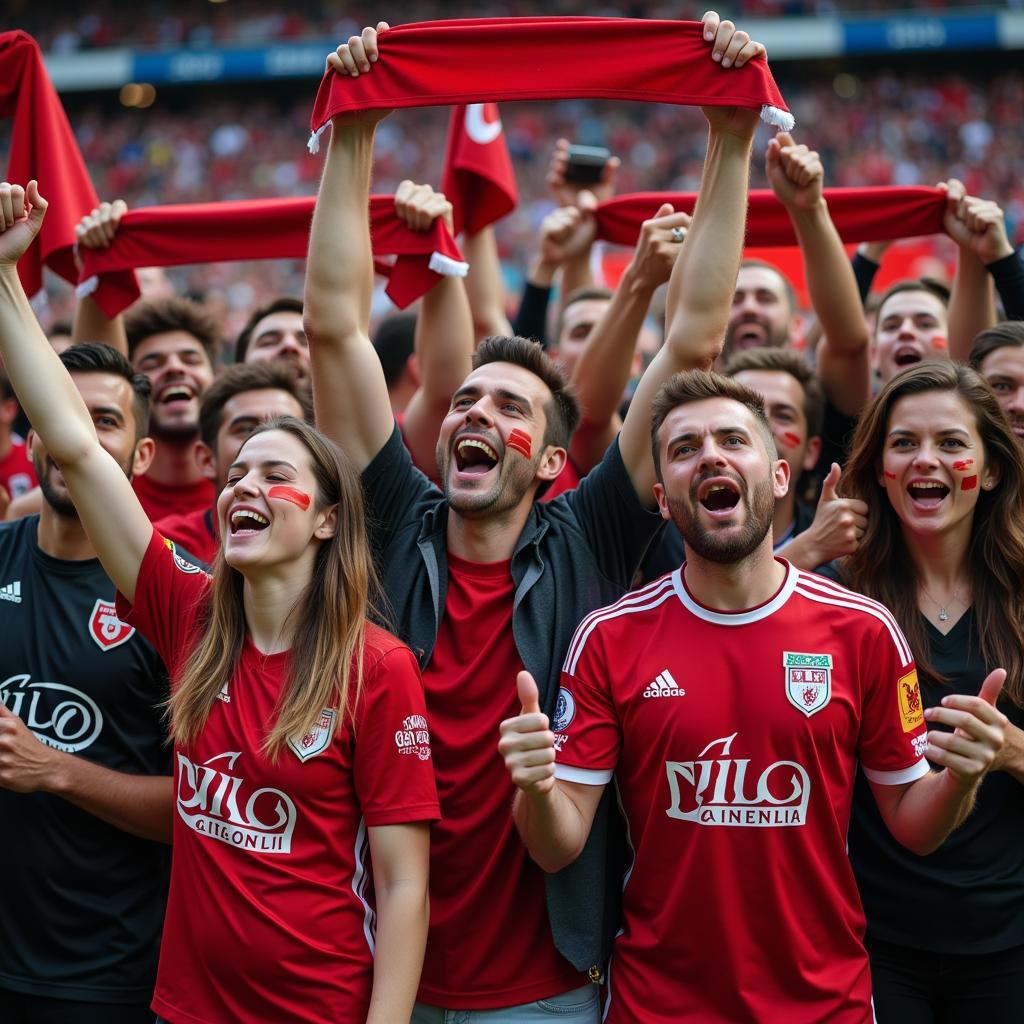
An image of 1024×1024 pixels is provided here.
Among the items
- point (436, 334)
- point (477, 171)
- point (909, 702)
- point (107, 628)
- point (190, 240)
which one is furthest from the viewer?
point (477, 171)

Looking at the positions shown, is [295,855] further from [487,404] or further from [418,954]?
[487,404]

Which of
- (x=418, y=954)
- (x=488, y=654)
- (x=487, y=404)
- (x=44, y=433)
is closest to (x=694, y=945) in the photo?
(x=418, y=954)

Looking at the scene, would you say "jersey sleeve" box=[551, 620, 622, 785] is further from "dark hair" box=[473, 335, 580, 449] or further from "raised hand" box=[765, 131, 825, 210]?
"raised hand" box=[765, 131, 825, 210]

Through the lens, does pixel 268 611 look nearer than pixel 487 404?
Yes

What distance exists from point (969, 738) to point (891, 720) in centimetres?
23

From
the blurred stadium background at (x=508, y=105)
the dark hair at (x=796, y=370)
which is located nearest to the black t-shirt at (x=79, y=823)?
the dark hair at (x=796, y=370)

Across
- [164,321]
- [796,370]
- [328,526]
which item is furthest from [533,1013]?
[164,321]

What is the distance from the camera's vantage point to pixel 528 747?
2.55 metres

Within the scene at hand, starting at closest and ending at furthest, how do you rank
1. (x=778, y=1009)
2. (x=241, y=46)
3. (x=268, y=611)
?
(x=778, y=1009), (x=268, y=611), (x=241, y=46)

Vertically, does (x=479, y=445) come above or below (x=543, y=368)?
below

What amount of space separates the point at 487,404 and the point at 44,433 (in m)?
1.09

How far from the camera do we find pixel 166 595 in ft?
10.2

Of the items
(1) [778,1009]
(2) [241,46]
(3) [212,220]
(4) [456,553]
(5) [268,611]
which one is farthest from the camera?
(2) [241,46]

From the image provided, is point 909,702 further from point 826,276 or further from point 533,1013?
point 826,276
